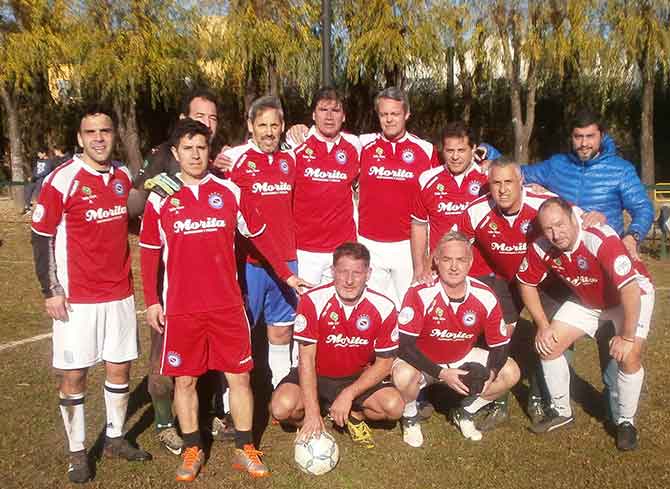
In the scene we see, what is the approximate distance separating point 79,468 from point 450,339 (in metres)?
2.38

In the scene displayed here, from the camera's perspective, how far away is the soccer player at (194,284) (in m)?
3.86

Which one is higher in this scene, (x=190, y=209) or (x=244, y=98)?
(x=244, y=98)

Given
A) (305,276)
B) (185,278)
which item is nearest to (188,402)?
(185,278)

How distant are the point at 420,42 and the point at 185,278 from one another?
47.4 feet

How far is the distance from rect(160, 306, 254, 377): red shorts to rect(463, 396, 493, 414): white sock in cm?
157

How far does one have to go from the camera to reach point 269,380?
227 inches

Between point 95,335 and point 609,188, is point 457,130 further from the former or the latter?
point 95,335

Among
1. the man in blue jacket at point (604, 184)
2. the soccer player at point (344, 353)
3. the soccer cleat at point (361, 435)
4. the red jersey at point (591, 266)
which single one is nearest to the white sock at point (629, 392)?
the man in blue jacket at point (604, 184)

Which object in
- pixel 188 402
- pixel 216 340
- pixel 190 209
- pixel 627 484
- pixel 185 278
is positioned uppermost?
pixel 190 209

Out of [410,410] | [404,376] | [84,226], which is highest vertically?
[84,226]

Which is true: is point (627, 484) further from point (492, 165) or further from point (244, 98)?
point (244, 98)

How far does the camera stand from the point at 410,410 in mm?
4570

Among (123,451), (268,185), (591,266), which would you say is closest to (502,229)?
(591,266)

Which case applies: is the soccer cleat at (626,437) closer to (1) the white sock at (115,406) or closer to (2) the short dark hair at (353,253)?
(2) the short dark hair at (353,253)
